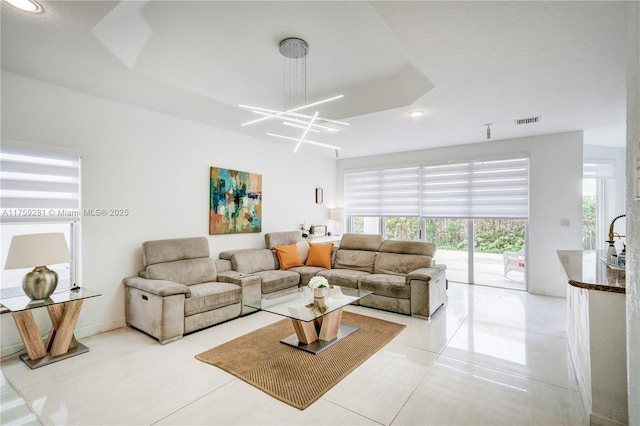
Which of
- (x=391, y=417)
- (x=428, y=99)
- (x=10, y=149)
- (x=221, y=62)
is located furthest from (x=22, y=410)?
(x=428, y=99)

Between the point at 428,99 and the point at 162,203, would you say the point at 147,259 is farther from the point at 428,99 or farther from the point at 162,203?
the point at 428,99

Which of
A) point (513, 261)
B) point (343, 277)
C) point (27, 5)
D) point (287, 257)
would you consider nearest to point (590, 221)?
point (513, 261)

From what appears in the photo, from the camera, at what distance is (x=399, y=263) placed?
15.6 ft

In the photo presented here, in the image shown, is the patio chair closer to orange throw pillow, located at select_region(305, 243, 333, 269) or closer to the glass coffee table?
orange throw pillow, located at select_region(305, 243, 333, 269)

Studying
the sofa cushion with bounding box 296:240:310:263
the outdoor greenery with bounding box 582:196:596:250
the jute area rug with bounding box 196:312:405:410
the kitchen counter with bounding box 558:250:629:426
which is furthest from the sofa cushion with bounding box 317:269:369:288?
the outdoor greenery with bounding box 582:196:596:250

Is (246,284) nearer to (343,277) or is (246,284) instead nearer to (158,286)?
(158,286)

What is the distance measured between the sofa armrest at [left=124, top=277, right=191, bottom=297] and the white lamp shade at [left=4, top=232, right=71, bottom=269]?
750mm

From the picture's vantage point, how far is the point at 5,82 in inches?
114

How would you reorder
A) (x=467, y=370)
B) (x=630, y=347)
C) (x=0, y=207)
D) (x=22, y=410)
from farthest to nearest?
(x=0, y=207)
(x=467, y=370)
(x=22, y=410)
(x=630, y=347)

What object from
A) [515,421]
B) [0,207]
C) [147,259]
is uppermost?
[0,207]

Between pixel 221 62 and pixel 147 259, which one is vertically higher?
pixel 221 62

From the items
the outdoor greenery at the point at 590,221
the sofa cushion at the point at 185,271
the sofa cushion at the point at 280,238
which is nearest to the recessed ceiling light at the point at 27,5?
the sofa cushion at the point at 185,271

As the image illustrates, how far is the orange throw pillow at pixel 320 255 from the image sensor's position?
529 cm

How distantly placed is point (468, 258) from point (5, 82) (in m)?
6.75
